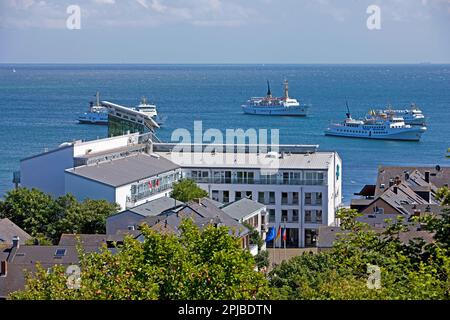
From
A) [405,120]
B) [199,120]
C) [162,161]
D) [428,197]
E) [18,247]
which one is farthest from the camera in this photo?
[199,120]

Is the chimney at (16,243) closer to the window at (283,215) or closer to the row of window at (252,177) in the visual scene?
the window at (283,215)

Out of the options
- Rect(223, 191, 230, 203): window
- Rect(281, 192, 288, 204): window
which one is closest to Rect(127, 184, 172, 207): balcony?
Rect(223, 191, 230, 203): window

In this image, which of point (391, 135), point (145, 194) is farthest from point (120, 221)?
point (391, 135)

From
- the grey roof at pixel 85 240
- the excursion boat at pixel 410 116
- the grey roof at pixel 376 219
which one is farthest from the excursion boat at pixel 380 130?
the grey roof at pixel 85 240

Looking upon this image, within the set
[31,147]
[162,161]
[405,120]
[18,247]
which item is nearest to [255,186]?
[162,161]

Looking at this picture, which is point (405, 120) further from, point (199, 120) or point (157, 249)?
point (157, 249)
